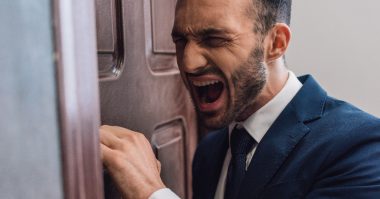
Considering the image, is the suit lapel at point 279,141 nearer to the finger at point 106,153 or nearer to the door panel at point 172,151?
the door panel at point 172,151

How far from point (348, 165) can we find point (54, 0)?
0.69 m

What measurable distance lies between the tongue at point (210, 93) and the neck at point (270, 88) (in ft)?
0.29

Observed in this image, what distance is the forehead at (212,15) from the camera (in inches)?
35.4

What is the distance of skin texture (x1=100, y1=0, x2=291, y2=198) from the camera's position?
2.62 feet

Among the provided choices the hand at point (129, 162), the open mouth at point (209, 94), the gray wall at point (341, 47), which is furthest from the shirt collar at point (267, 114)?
the gray wall at point (341, 47)

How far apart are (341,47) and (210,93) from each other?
2.40 feet

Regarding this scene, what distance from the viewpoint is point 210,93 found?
3.37 ft

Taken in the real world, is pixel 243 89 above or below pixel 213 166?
above

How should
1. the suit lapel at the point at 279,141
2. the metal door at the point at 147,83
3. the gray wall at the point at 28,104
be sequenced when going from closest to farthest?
the gray wall at the point at 28,104, the metal door at the point at 147,83, the suit lapel at the point at 279,141

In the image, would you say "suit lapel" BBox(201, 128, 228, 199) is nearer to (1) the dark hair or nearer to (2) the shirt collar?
(2) the shirt collar

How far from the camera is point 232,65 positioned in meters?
0.94

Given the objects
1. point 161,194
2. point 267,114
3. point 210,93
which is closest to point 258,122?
point 267,114

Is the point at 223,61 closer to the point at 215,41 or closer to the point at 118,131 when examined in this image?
the point at 215,41

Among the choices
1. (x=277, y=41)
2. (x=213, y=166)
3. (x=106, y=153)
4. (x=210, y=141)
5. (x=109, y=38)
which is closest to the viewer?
(x=106, y=153)
